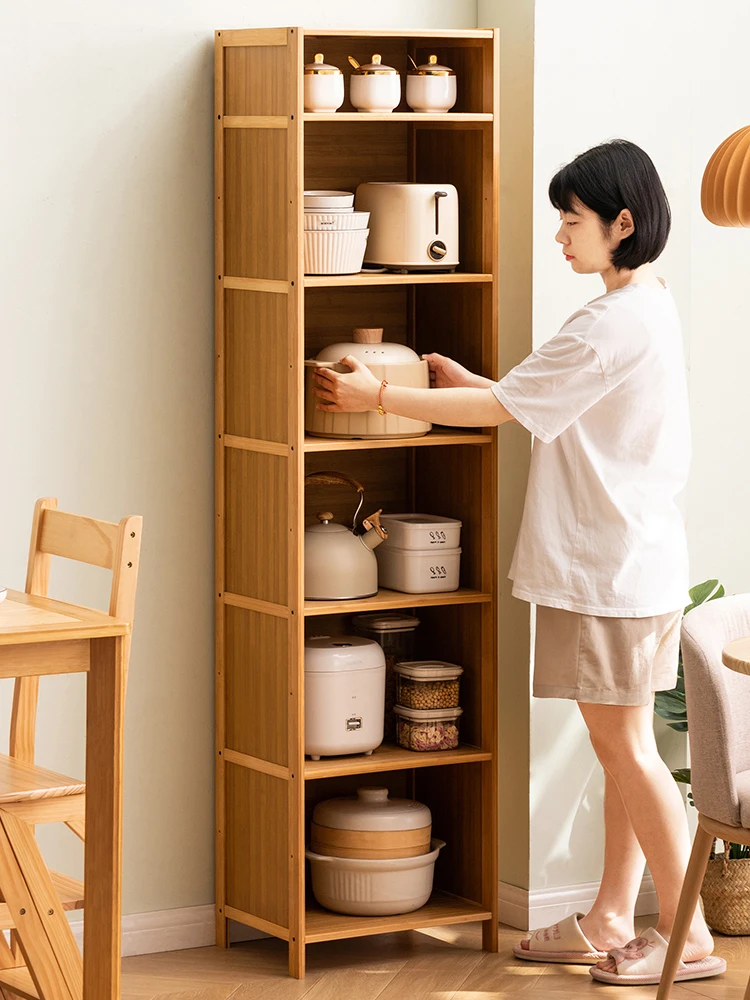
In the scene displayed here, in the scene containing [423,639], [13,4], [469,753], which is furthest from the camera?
[423,639]

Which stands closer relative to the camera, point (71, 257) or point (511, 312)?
point (71, 257)

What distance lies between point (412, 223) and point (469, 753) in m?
1.16

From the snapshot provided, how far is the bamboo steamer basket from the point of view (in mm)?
3482

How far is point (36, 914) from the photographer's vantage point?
8.68 feet

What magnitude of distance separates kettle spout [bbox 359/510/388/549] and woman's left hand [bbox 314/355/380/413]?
280 millimetres

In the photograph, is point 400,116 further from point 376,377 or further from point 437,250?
point 376,377

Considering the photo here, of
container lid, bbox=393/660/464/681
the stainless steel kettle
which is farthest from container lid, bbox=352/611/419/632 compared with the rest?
the stainless steel kettle

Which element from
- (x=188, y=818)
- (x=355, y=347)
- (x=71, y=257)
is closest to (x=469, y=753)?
(x=188, y=818)

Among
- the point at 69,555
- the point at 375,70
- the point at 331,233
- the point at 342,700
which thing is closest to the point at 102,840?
the point at 69,555

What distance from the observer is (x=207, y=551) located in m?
3.54

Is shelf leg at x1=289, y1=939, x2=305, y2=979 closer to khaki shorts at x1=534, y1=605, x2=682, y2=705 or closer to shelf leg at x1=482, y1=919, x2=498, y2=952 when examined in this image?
shelf leg at x1=482, y1=919, x2=498, y2=952

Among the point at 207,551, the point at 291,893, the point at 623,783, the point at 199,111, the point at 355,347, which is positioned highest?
the point at 199,111

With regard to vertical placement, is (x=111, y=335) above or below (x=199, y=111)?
below

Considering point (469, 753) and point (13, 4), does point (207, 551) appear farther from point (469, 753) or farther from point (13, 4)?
point (13, 4)
